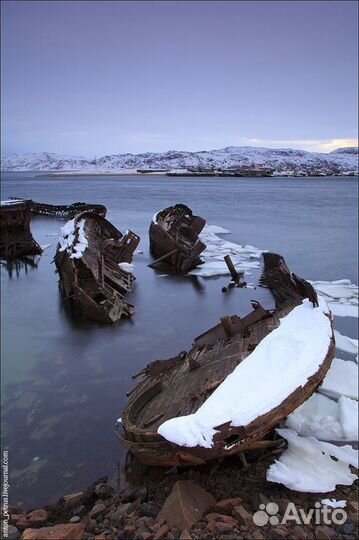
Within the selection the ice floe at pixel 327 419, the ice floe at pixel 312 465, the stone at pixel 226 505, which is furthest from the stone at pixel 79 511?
the ice floe at pixel 327 419

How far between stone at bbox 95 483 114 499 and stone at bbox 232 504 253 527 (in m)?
1.80

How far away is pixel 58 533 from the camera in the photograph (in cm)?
445

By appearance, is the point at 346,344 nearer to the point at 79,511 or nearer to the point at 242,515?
the point at 242,515

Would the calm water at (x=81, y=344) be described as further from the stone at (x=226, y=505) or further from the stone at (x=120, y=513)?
the stone at (x=226, y=505)

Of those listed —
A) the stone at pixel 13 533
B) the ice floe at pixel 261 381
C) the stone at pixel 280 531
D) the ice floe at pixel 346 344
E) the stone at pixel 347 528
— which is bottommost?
the stone at pixel 13 533

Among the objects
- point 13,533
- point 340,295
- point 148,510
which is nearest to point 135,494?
point 148,510

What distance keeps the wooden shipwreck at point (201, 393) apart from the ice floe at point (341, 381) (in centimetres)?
137

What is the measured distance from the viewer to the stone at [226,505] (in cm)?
471

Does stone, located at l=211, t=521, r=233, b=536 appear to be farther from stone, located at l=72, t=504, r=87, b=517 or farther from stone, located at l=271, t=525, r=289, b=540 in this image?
stone, located at l=72, t=504, r=87, b=517

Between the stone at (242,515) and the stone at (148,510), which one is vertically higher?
the stone at (242,515)

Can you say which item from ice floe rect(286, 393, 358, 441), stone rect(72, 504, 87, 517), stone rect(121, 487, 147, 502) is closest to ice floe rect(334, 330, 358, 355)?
ice floe rect(286, 393, 358, 441)

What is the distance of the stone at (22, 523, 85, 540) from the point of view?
14.4ft

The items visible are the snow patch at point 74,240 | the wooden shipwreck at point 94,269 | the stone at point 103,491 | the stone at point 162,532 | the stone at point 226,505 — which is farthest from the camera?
the snow patch at point 74,240

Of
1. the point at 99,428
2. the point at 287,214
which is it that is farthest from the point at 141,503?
the point at 287,214
